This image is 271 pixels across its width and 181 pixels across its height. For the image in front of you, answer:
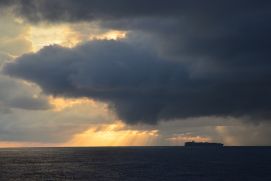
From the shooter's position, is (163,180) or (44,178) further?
(44,178)

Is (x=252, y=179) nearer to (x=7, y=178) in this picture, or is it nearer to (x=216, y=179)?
(x=216, y=179)

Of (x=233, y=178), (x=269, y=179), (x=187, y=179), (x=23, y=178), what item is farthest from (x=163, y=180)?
(x=23, y=178)

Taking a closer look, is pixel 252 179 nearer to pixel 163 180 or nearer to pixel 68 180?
pixel 163 180

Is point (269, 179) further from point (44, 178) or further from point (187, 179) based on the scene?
point (44, 178)

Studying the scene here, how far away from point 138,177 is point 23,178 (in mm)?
34700

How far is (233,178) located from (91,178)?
139 ft

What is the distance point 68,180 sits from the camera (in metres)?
127

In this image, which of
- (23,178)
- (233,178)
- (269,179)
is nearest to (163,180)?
(233,178)

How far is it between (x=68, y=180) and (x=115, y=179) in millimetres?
13558

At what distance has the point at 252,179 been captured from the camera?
427 ft

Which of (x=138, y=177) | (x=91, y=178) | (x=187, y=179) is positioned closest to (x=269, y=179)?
(x=187, y=179)

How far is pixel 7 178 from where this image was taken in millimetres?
133625

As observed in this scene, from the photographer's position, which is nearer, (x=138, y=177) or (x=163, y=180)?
(x=163, y=180)

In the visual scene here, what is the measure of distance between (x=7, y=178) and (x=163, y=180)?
1860 inches
